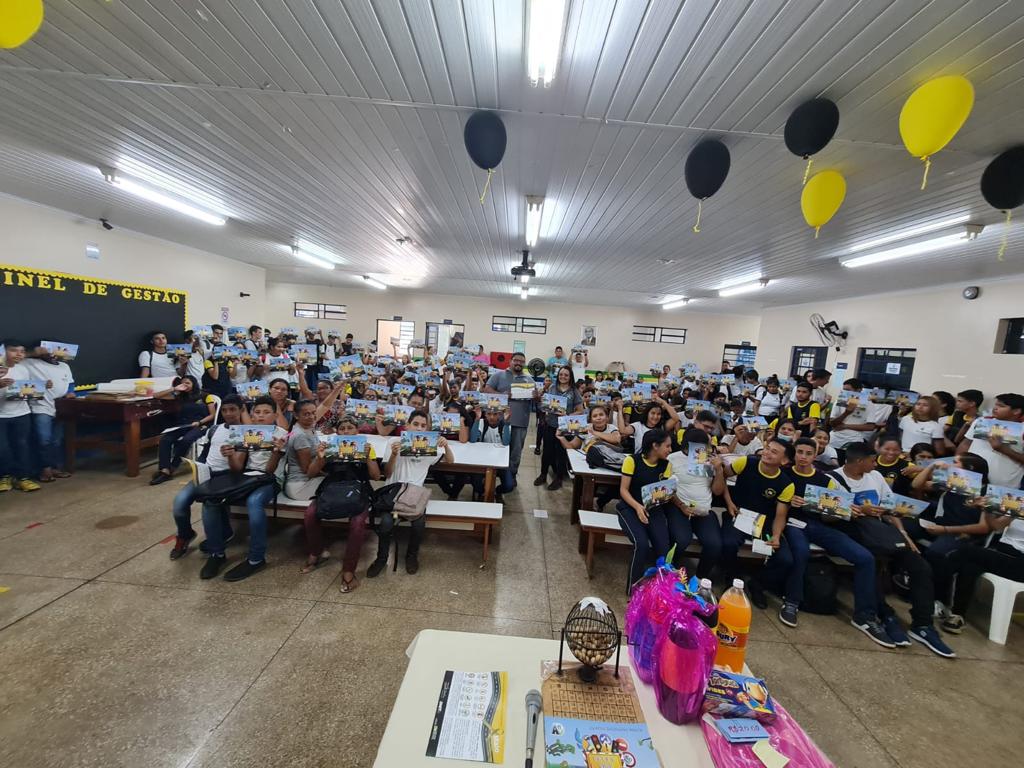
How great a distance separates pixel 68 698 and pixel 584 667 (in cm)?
267

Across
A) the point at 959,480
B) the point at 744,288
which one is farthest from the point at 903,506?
the point at 744,288

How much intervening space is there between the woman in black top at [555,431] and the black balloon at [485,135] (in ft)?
9.27

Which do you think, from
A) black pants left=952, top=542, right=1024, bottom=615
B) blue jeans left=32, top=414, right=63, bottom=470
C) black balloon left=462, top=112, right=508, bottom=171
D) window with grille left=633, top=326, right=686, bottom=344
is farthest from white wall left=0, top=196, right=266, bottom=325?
window with grille left=633, top=326, right=686, bottom=344

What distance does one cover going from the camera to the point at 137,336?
7.03 metres

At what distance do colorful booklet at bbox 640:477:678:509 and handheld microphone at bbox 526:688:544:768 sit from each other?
78.4 inches

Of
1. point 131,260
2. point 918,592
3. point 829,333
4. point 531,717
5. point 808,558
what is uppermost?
point 131,260

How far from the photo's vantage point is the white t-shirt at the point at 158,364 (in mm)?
6332

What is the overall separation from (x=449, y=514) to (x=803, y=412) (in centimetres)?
514

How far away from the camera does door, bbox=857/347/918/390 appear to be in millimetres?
7772

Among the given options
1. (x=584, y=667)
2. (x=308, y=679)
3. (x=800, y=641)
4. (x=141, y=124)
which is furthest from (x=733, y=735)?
(x=141, y=124)

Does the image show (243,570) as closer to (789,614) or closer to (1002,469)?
(789,614)

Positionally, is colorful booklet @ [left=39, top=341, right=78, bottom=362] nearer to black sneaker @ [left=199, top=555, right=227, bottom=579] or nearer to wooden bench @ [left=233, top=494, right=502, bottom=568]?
wooden bench @ [left=233, top=494, right=502, bottom=568]

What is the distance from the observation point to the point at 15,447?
414 cm

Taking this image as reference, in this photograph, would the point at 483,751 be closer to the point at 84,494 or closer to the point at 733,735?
the point at 733,735
